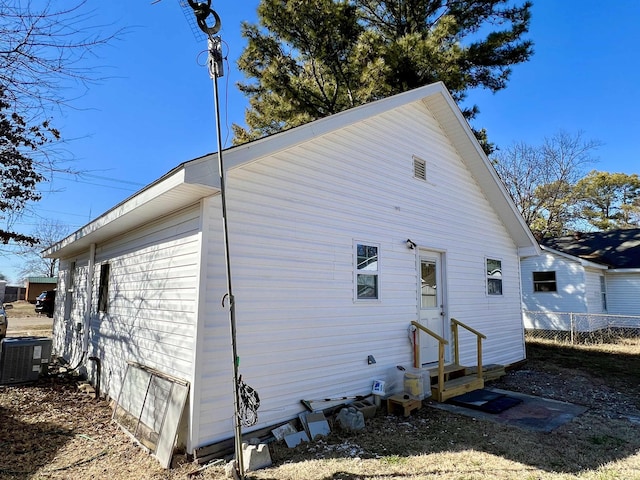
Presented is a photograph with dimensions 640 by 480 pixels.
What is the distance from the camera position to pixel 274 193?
195 inches

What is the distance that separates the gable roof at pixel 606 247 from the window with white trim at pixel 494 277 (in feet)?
32.6

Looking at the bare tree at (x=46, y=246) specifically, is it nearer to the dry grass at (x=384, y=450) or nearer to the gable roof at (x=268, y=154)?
A: the gable roof at (x=268, y=154)

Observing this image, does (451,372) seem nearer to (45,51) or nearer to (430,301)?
(430,301)

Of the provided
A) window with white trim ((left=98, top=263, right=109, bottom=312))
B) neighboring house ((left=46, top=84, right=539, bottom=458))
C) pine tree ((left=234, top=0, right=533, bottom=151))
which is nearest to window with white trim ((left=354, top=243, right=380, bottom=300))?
neighboring house ((left=46, top=84, right=539, bottom=458))

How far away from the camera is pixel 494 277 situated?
926 centimetres

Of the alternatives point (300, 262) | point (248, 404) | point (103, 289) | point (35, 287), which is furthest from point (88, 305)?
point (35, 287)

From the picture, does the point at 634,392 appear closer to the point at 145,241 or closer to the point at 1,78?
the point at 145,241

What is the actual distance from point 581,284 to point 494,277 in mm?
9536

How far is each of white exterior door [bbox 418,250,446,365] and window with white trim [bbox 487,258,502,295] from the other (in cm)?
208

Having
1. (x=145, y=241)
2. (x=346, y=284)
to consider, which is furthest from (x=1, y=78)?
(x=346, y=284)

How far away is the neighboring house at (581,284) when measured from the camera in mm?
16156

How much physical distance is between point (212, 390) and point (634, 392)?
25.3ft

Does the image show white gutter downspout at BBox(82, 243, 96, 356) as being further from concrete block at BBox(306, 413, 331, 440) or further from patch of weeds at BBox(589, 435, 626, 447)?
patch of weeds at BBox(589, 435, 626, 447)

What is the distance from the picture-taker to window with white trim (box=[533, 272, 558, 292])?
17.0 metres
